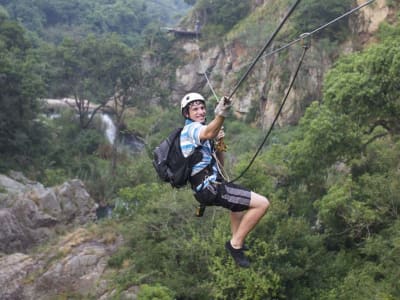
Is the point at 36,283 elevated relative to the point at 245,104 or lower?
lower

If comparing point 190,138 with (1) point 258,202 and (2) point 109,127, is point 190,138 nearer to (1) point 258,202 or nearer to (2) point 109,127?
(1) point 258,202

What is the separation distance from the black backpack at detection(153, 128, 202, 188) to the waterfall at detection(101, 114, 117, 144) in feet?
104

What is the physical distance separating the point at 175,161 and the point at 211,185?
0.36 m

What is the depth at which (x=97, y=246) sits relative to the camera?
17.4m

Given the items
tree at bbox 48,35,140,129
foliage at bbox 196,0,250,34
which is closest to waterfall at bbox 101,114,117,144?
tree at bbox 48,35,140,129

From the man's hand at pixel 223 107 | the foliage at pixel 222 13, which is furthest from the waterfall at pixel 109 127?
the man's hand at pixel 223 107

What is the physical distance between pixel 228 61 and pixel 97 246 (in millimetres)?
23879

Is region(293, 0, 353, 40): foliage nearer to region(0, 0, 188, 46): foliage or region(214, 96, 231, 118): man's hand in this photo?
region(0, 0, 188, 46): foliage

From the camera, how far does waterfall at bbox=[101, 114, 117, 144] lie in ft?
119

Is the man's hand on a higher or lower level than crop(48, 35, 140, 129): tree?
lower

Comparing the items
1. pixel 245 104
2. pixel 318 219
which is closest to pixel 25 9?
pixel 245 104

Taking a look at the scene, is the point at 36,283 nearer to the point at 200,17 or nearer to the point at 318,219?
the point at 318,219

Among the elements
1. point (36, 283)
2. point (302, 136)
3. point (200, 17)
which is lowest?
point (36, 283)

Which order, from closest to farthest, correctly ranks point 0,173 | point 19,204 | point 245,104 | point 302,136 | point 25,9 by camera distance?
1. point 302,136
2. point 19,204
3. point 0,173
4. point 245,104
5. point 25,9
